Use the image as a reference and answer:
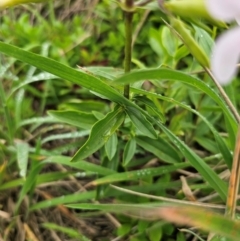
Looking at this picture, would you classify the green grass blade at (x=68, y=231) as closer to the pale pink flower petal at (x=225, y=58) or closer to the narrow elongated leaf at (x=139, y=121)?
the narrow elongated leaf at (x=139, y=121)

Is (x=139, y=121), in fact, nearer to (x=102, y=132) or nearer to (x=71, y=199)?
(x=102, y=132)

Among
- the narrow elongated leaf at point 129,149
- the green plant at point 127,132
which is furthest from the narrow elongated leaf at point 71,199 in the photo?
Answer: the narrow elongated leaf at point 129,149

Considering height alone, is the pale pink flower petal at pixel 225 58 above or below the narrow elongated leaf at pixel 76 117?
above

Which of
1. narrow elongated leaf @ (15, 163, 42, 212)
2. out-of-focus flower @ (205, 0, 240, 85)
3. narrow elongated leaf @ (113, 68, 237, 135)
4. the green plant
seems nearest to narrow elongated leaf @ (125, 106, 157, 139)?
the green plant

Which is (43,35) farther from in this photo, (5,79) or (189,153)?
(189,153)

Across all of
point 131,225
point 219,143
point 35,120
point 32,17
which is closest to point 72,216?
point 131,225

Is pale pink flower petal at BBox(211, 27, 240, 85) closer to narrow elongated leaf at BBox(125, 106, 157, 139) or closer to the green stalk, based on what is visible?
narrow elongated leaf at BBox(125, 106, 157, 139)

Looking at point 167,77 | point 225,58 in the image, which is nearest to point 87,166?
point 167,77
